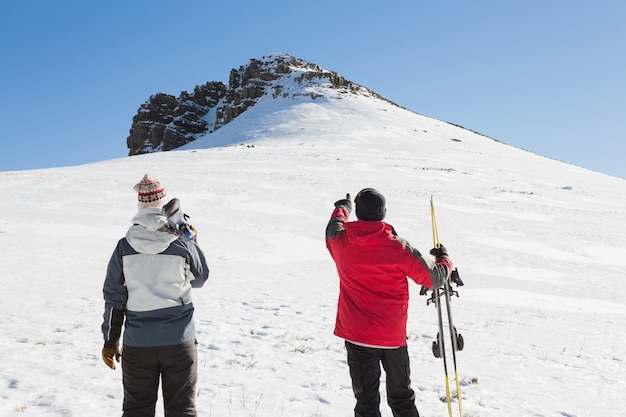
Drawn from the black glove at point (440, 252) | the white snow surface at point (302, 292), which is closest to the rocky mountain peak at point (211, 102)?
the white snow surface at point (302, 292)

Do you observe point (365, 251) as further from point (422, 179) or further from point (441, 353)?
point (422, 179)

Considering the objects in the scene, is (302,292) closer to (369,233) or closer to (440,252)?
(440,252)

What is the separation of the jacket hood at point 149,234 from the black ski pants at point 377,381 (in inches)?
74.6

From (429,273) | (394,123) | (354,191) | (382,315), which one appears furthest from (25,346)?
(394,123)

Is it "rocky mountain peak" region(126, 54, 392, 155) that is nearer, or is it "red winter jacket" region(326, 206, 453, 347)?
"red winter jacket" region(326, 206, 453, 347)

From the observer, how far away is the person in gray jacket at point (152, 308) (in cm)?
336

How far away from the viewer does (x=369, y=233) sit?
3.75 m

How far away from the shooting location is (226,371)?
6.10 meters

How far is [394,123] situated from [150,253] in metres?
68.8

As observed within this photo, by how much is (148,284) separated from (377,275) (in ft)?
5.94

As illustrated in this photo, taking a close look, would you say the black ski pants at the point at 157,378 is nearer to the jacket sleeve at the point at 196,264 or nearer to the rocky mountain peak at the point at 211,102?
the jacket sleeve at the point at 196,264

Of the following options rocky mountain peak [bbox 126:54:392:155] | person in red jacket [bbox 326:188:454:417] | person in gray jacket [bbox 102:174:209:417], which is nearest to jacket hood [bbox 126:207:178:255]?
person in gray jacket [bbox 102:174:209:417]

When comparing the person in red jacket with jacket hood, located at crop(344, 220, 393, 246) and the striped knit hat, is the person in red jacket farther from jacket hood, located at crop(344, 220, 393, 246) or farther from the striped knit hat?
the striped knit hat

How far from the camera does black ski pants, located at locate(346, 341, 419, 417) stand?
389cm
